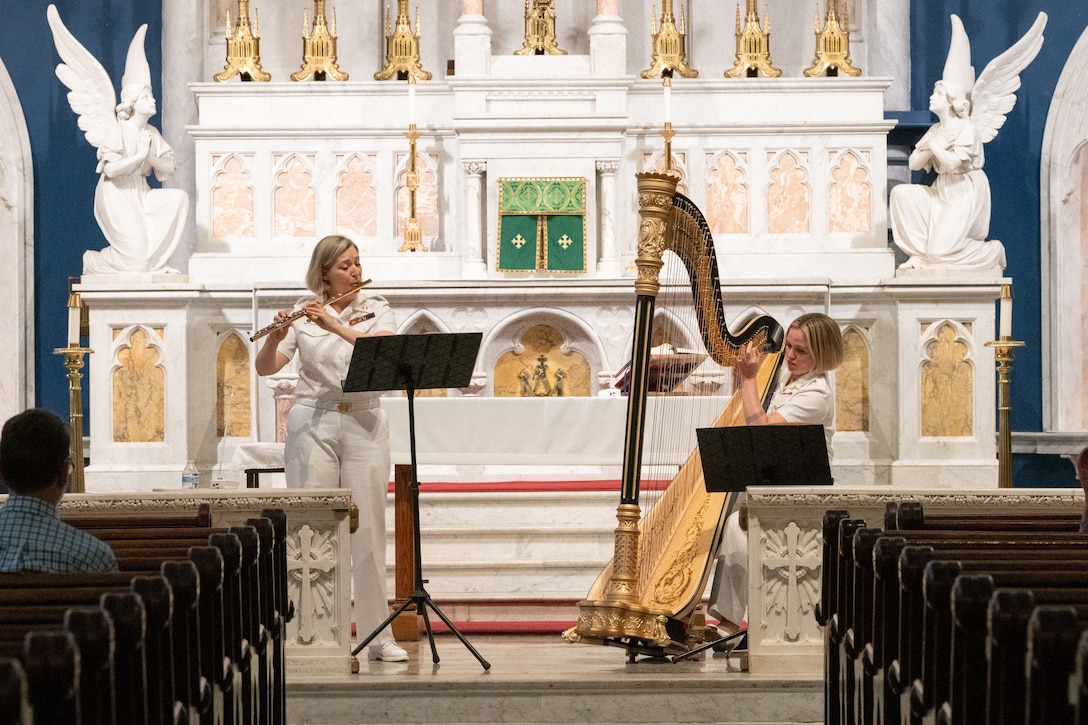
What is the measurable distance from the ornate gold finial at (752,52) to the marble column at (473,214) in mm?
1731

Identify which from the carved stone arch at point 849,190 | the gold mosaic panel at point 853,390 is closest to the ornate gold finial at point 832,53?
the carved stone arch at point 849,190

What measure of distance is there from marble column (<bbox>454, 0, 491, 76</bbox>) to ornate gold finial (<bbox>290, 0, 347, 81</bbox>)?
78 centimetres

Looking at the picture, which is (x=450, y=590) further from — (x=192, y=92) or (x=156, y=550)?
(x=192, y=92)

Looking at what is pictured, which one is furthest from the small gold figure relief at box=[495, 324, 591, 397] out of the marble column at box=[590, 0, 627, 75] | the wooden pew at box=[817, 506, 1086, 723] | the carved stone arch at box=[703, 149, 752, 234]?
the wooden pew at box=[817, 506, 1086, 723]

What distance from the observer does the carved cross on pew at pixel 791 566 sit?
548 cm

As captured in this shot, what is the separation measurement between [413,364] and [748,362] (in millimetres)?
1180

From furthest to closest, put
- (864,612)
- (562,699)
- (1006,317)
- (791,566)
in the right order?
(1006,317) < (791,566) < (562,699) < (864,612)

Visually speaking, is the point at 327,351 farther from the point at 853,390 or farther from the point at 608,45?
the point at 608,45

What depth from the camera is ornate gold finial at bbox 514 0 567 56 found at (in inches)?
381

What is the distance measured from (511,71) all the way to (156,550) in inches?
250

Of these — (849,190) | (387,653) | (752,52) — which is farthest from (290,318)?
(752,52)

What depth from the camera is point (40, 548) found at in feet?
11.2

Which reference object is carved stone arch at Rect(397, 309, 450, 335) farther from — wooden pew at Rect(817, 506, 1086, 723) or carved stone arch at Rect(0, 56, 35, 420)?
wooden pew at Rect(817, 506, 1086, 723)

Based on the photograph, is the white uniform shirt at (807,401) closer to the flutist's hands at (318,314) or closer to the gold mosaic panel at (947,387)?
the flutist's hands at (318,314)
